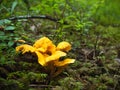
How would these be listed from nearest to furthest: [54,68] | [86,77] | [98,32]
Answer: [54,68]
[86,77]
[98,32]

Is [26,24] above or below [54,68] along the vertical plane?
above

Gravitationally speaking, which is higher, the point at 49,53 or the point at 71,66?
the point at 49,53

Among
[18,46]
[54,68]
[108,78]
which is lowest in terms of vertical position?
[108,78]

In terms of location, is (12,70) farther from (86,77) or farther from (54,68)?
(86,77)

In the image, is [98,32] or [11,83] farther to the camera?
[98,32]

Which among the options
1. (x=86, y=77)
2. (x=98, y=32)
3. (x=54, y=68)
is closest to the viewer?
(x=54, y=68)

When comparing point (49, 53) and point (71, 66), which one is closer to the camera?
point (49, 53)

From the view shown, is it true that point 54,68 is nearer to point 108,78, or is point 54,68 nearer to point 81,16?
point 108,78

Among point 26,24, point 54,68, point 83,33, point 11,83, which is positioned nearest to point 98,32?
point 83,33

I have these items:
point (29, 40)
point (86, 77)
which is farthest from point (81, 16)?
point (86, 77)
